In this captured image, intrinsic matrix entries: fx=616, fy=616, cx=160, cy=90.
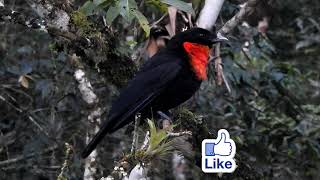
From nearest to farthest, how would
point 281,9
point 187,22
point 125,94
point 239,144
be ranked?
point 125,94 → point 187,22 → point 239,144 → point 281,9

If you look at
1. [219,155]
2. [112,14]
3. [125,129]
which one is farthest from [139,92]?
[125,129]

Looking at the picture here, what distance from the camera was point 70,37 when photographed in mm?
3045

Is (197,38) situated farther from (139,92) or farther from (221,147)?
(221,147)

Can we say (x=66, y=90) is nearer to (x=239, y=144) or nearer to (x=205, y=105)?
(x=205, y=105)

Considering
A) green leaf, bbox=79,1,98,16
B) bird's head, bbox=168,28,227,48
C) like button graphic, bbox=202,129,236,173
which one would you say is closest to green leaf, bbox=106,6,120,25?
green leaf, bbox=79,1,98,16

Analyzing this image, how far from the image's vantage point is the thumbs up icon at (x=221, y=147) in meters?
2.62

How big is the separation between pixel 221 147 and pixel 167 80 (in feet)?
1.74

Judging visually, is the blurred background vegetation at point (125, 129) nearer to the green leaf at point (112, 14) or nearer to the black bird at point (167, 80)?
the black bird at point (167, 80)

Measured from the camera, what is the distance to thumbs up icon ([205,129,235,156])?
2619mm

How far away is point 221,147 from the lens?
2646 mm

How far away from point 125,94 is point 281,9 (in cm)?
263

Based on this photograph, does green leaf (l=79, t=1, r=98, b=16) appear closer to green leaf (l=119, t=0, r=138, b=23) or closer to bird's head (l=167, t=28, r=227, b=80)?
green leaf (l=119, t=0, r=138, b=23)

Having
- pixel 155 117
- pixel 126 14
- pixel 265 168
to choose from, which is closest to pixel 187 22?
pixel 155 117

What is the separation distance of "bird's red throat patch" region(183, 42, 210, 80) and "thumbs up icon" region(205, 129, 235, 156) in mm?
464
